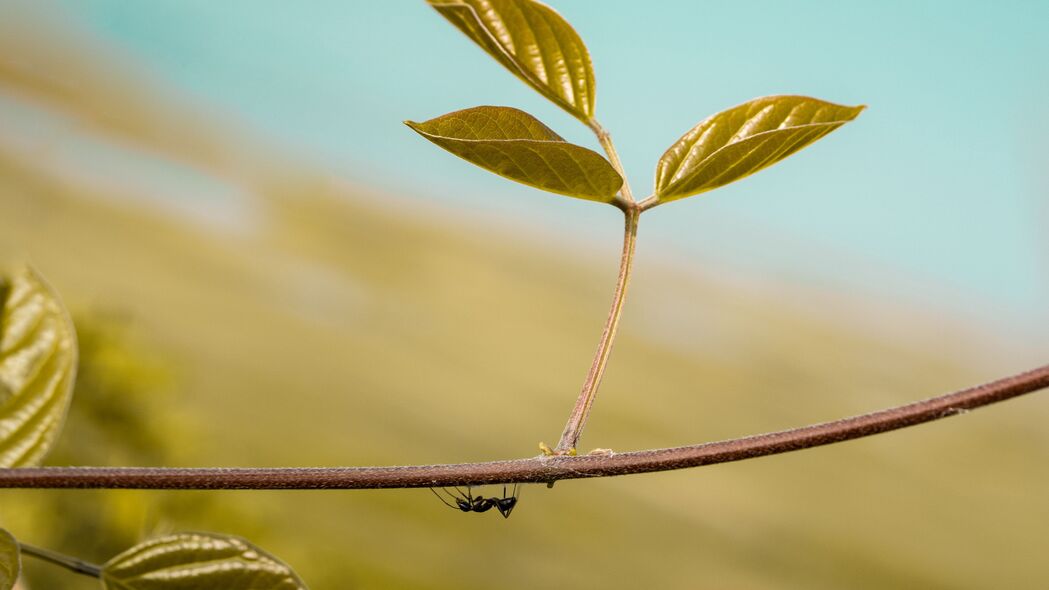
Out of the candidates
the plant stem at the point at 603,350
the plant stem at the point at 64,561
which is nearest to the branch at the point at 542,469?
the plant stem at the point at 603,350

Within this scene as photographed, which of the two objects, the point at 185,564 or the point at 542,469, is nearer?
the point at 542,469

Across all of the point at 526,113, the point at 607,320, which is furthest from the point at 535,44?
the point at 607,320

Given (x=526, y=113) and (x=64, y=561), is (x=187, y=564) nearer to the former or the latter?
(x=64, y=561)

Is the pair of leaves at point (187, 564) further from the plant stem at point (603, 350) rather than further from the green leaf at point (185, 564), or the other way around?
the plant stem at point (603, 350)

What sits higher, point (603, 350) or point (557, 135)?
point (557, 135)

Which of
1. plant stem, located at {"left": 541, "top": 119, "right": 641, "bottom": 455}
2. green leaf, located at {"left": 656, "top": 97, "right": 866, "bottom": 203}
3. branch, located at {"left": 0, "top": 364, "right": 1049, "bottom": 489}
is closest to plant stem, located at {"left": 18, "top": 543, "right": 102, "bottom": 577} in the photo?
branch, located at {"left": 0, "top": 364, "right": 1049, "bottom": 489}

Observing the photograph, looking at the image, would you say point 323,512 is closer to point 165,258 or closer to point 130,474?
point 130,474
